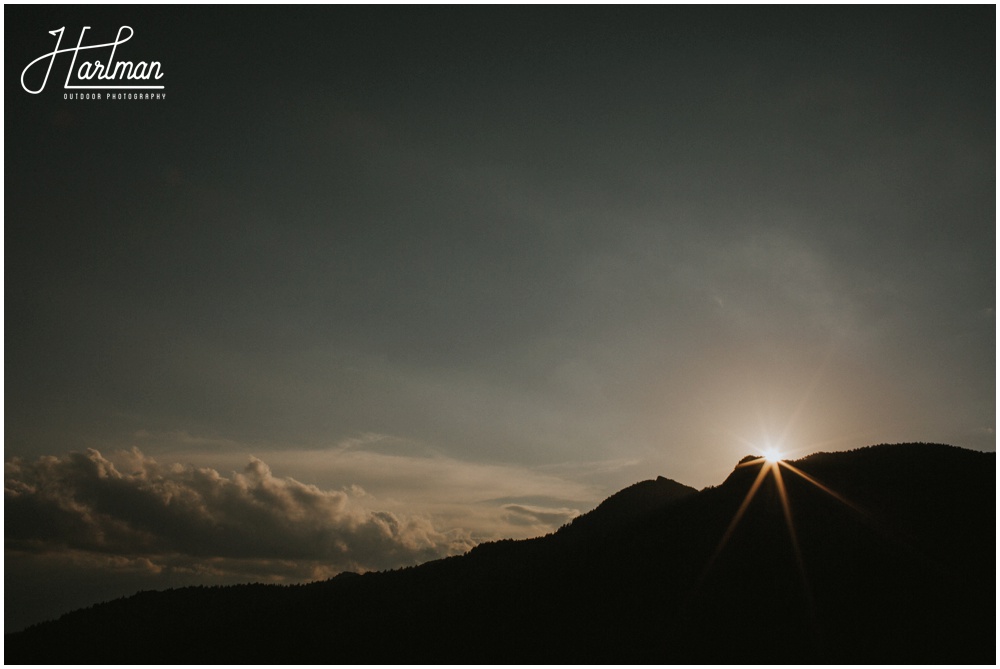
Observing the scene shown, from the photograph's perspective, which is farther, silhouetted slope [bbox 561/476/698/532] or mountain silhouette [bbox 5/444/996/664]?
silhouetted slope [bbox 561/476/698/532]

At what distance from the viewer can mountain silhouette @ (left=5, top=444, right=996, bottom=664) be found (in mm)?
50938

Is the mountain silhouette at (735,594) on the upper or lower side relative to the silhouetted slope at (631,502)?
lower

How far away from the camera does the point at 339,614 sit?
3462 inches

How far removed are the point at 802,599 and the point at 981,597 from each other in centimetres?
1384

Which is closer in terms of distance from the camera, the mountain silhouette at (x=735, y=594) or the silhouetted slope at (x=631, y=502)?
the mountain silhouette at (x=735, y=594)

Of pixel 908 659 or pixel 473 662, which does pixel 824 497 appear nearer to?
pixel 908 659

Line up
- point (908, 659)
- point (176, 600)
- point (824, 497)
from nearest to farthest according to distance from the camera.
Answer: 1. point (908, 659)
2. point (824, 497)
3. point (176, 600)

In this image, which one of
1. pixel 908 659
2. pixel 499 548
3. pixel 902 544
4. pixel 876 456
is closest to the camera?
pixel 908 659

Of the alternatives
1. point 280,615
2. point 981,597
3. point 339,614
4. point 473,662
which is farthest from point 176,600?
point 981,597

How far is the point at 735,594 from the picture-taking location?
5909cm

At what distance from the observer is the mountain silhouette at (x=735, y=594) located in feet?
167

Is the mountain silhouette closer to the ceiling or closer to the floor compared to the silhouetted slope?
closer to the floor

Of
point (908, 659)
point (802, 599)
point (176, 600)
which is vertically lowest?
point (176, 600)

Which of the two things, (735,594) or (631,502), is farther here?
(631,502)
